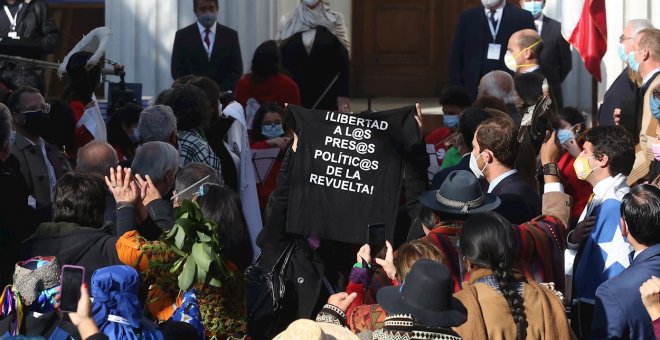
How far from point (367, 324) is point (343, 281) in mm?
1608

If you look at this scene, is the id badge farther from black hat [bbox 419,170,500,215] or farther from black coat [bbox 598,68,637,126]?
black hat [bbox 419,170,500,215]

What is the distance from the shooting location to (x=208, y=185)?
648cm

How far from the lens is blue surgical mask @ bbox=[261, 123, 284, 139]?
9734 millimetres

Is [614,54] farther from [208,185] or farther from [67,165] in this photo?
[208,185]

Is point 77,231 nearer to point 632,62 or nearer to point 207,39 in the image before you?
point 632,62

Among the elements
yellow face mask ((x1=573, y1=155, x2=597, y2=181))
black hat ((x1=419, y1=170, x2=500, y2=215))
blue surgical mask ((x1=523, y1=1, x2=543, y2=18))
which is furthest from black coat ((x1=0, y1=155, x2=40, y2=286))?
blue surgical mask ((x1=523, y1=1, x2=543, y2=18))

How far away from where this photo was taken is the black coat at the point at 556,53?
12836mm

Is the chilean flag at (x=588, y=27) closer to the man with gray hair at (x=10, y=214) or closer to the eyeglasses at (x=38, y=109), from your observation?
A: the eyeglasses at (x=38, y=109)

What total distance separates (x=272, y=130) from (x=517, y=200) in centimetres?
334

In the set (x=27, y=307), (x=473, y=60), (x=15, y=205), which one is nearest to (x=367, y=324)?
(x=27, y=307)

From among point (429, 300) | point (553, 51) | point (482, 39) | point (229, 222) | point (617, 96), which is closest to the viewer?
point (429, 300)

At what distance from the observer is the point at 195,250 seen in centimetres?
568

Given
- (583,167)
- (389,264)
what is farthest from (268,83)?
(389,264)

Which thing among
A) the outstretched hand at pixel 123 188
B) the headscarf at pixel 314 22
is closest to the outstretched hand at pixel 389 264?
the outstretched hand at pixel 123 188
